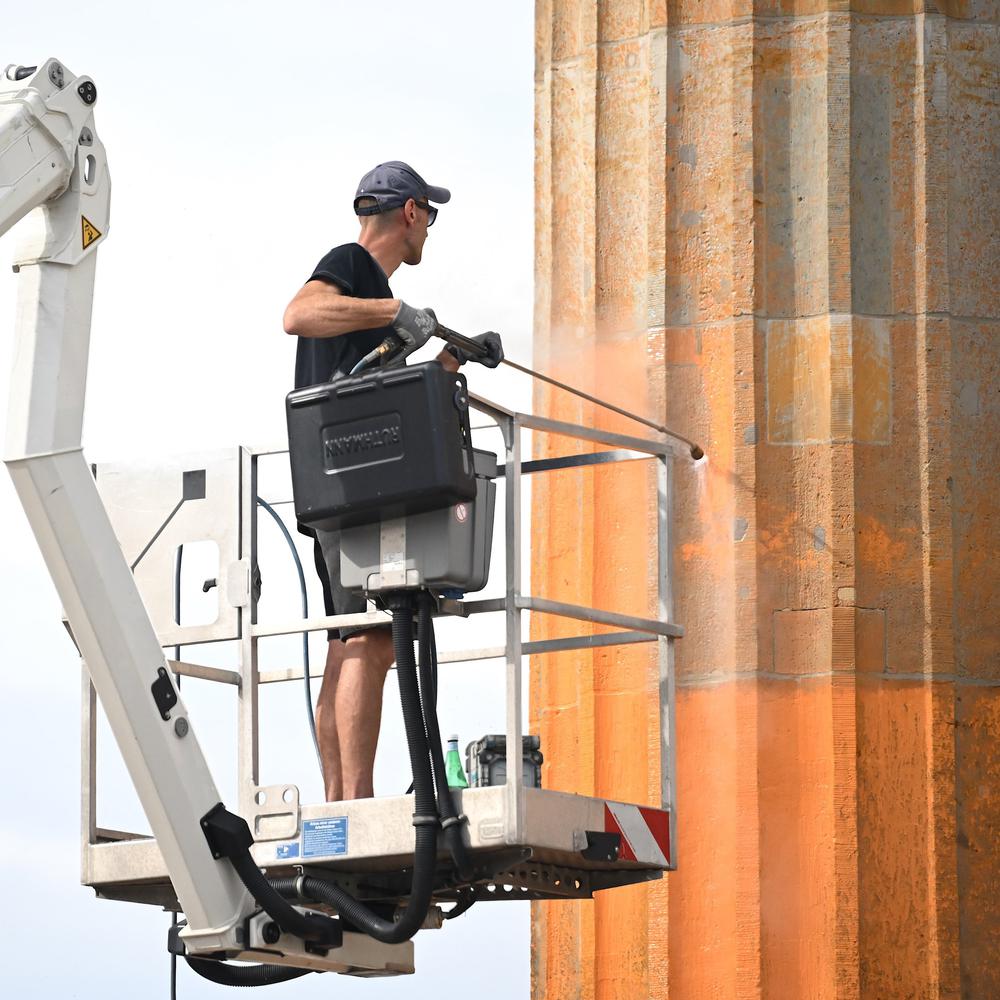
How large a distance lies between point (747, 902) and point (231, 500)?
114 inches

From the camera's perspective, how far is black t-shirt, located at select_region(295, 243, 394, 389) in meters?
8.55

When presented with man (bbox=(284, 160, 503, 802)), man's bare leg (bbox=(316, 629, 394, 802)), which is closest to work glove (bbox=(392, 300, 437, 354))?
man (bbox=(284, 160, 503, 802))

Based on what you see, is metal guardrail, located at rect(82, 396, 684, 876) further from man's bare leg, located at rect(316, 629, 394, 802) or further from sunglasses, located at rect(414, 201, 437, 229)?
sunglasses, located at rect(414, 201, 437, 229)

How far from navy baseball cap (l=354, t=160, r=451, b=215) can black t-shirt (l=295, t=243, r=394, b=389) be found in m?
0.38

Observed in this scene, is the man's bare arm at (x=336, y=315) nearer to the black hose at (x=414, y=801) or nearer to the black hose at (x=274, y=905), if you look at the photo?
the black hose at (x=414, y=801)

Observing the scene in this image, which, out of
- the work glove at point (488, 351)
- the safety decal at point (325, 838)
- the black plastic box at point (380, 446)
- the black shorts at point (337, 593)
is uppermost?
the work glove at point (488, 351)

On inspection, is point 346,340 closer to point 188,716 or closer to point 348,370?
point 348,370

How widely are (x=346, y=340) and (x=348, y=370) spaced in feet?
0.37

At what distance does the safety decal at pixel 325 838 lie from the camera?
8.10 metres

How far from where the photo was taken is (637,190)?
10852 millimetres

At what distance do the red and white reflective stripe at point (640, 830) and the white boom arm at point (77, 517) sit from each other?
1.39 meters

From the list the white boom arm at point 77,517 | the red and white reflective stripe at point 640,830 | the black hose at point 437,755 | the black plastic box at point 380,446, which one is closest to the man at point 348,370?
the black plastic box at point 380,446

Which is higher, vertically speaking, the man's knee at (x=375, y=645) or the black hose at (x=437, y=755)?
the man's knee at (x=375, y=645)

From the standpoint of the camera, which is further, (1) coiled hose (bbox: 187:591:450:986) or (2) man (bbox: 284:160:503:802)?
(2) man (bbox: 284:160:503:802)
